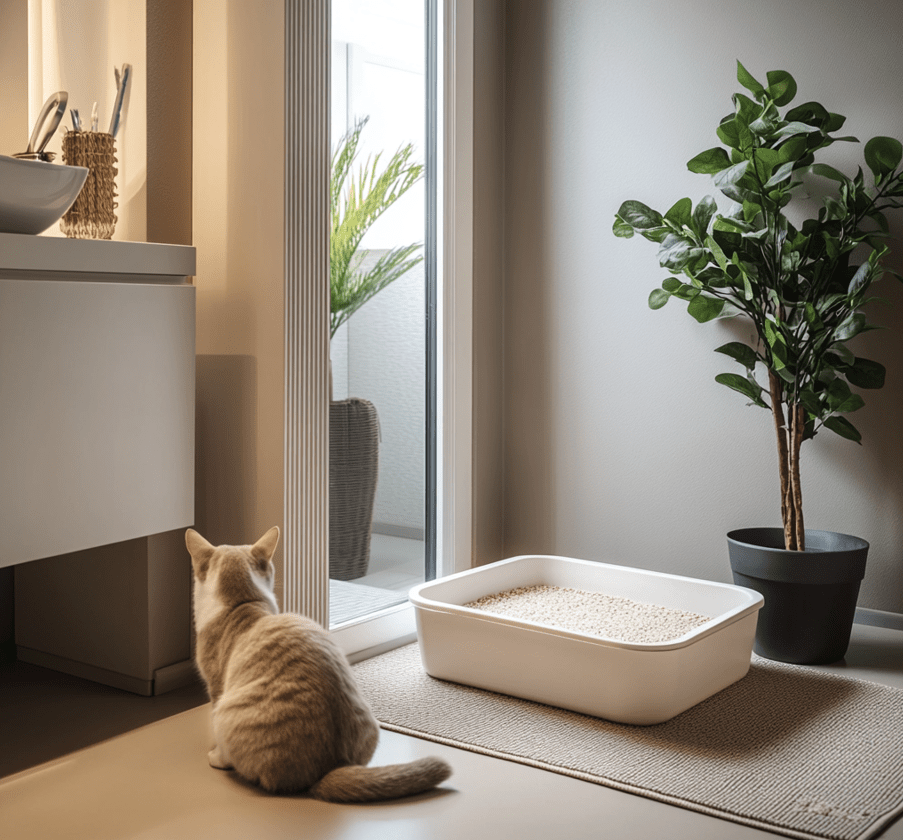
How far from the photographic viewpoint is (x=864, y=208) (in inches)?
93.8

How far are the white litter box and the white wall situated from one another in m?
0.48

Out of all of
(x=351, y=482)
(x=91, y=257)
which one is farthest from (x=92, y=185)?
(x=351, y=482)

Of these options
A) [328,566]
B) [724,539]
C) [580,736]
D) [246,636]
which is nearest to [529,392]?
[724,539]

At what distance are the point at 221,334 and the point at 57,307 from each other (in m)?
0.50

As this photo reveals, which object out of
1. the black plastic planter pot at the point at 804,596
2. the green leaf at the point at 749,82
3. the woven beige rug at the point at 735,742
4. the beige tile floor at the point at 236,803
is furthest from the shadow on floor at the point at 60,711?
the green leaf at the point at 749,82

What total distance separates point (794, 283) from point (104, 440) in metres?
1.67

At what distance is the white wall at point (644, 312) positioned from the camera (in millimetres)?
2637

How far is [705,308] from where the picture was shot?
259 centimetres

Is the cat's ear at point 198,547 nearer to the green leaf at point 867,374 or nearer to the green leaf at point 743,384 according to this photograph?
the green leaf at point 743,384

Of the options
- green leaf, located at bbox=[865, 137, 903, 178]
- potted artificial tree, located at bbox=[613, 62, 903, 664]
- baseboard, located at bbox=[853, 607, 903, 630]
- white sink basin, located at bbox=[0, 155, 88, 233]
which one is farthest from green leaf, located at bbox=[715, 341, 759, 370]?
white sink basin, located at bbox=[0, 155, 88, 233]

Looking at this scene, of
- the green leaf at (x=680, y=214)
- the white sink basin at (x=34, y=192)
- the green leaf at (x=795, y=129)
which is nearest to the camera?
the white sink basin at (x=34, y=192)

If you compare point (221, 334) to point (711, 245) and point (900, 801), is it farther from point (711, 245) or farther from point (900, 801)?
point (900, 801)

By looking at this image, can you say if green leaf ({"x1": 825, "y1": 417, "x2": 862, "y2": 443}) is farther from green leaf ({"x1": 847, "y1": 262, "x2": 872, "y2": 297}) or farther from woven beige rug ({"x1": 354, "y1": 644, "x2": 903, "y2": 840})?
woven beige rug ({"x1": 354, "y1": 644, "x2": 903, "y2": 840})

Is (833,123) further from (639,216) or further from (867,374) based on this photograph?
(867,374)
